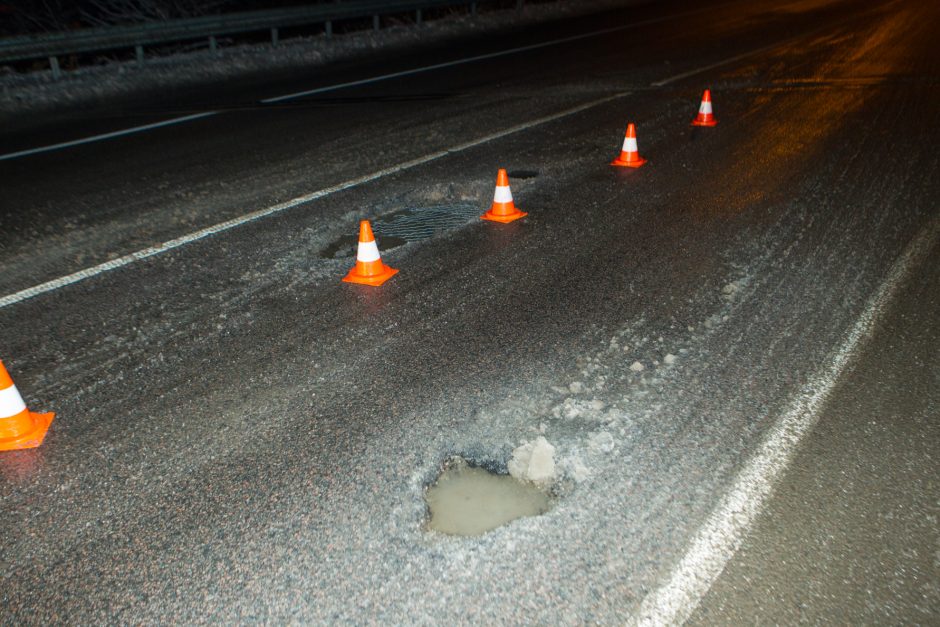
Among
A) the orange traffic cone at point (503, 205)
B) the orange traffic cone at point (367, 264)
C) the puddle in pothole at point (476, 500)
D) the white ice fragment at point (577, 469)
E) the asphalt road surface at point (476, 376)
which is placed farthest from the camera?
the orange traffic cone at point (503, 205)

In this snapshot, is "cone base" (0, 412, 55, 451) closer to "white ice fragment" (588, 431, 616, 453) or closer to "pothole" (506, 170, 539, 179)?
"white ice fragment" (588, 431, 616, 453)

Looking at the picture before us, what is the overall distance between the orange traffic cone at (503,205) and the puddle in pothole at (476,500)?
3.53 meters

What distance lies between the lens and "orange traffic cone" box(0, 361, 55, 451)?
340 centimetres

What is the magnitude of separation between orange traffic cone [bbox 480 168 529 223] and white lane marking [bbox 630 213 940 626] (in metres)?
3.07

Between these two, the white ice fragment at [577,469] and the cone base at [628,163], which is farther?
the cone base at [628,163]

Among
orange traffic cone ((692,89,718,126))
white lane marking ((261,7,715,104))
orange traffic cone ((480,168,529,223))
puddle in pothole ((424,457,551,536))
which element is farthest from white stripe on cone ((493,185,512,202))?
white lane marking ((261,7,715,104))

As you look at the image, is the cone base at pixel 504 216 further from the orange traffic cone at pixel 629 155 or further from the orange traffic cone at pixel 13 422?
the orange traffic cone at pixel 13 422

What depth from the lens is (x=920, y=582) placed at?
99.3 inches

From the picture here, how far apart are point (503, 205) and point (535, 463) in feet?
11.9

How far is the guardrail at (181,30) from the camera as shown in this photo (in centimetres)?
1179

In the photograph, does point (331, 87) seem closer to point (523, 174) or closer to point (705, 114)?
point (523, 174)

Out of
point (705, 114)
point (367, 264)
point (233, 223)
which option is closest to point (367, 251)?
point (367, 264)

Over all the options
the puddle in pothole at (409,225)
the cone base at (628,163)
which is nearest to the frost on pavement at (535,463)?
the puddle in pothole at (409,225)

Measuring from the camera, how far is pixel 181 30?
44.9 ft
